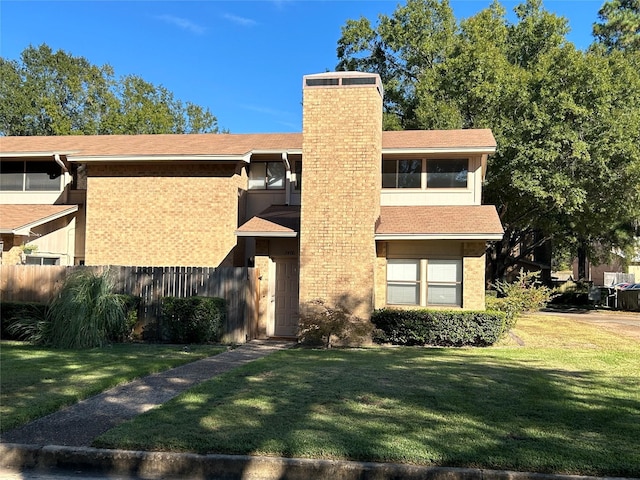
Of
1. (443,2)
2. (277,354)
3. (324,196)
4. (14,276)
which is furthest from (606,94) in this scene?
(14,276)

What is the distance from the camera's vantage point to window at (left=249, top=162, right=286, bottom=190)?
19.5 metres

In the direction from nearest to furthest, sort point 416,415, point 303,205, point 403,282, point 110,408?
point 416,415
point 110,408
point 303,205
point 403,282

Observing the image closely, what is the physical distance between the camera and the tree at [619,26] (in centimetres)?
3550

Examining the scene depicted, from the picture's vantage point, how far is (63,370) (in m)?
9.71

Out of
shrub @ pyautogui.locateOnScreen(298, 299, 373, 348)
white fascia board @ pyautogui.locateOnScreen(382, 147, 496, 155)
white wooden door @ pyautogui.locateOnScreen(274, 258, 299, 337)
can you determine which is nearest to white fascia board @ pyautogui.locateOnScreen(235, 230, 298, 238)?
white wooden door @ pyautogui.locateOnScreen(274, 258, 299, 337)

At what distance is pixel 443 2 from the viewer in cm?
3253

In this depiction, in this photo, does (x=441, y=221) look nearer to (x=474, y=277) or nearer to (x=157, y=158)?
(x=474, y=277)

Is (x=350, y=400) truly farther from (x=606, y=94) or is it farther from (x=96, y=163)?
(x=606, y=94)

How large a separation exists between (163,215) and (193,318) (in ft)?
17.8

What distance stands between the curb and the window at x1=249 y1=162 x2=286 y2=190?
14271mm

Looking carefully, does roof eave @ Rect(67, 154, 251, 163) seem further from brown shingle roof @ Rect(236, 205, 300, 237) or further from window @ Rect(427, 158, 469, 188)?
window @ Rect(427, 158, 469, 188)

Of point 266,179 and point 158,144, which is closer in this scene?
point 266,179

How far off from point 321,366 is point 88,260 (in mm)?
11054

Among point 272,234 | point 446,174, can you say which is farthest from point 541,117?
point 272,234
